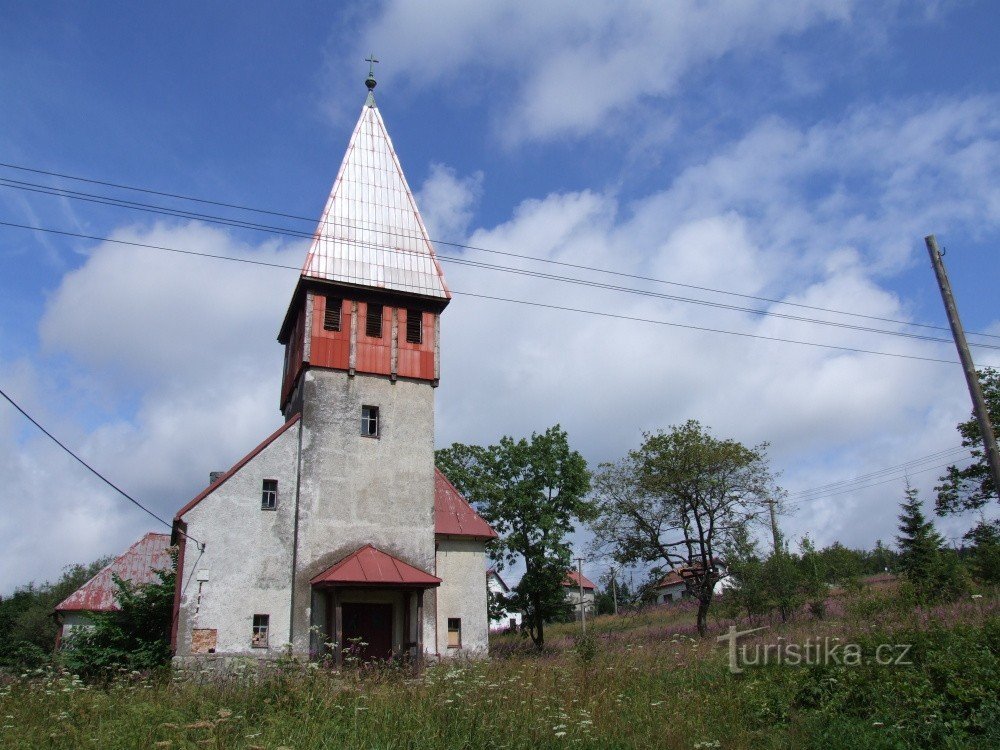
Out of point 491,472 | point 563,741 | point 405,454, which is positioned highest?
point 491,472

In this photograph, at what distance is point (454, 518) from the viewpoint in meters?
23.5

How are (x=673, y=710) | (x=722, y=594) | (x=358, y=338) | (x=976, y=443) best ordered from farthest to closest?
(x=976, y=443)
(x=722, y=594)
(x=358, y=338)
(x=673, y=710)

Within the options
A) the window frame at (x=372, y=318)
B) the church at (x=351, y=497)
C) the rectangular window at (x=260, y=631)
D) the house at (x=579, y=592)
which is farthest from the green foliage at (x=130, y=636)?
the house at (x=579, y=592)

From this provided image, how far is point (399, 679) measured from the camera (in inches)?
495

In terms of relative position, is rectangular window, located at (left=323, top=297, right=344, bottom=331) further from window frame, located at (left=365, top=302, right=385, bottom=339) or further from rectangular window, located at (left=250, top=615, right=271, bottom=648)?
rectangular window, located at (left=250, top=615, right=271, bottom=648)

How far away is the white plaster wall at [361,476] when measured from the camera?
2006cm

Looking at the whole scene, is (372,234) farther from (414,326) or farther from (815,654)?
(815,654)

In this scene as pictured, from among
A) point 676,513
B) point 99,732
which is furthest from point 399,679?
point 676,513

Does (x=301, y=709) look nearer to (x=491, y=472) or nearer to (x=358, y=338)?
(x=358, y=338)

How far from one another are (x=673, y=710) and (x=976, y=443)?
36.9 meters

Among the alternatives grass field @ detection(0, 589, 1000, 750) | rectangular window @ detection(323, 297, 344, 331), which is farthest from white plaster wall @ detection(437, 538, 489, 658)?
grass field @ detection(0, 589, 1000, 750)

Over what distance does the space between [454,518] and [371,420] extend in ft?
14.0

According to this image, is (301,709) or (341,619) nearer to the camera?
(301,709)

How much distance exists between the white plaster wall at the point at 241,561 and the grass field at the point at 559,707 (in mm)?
5411
